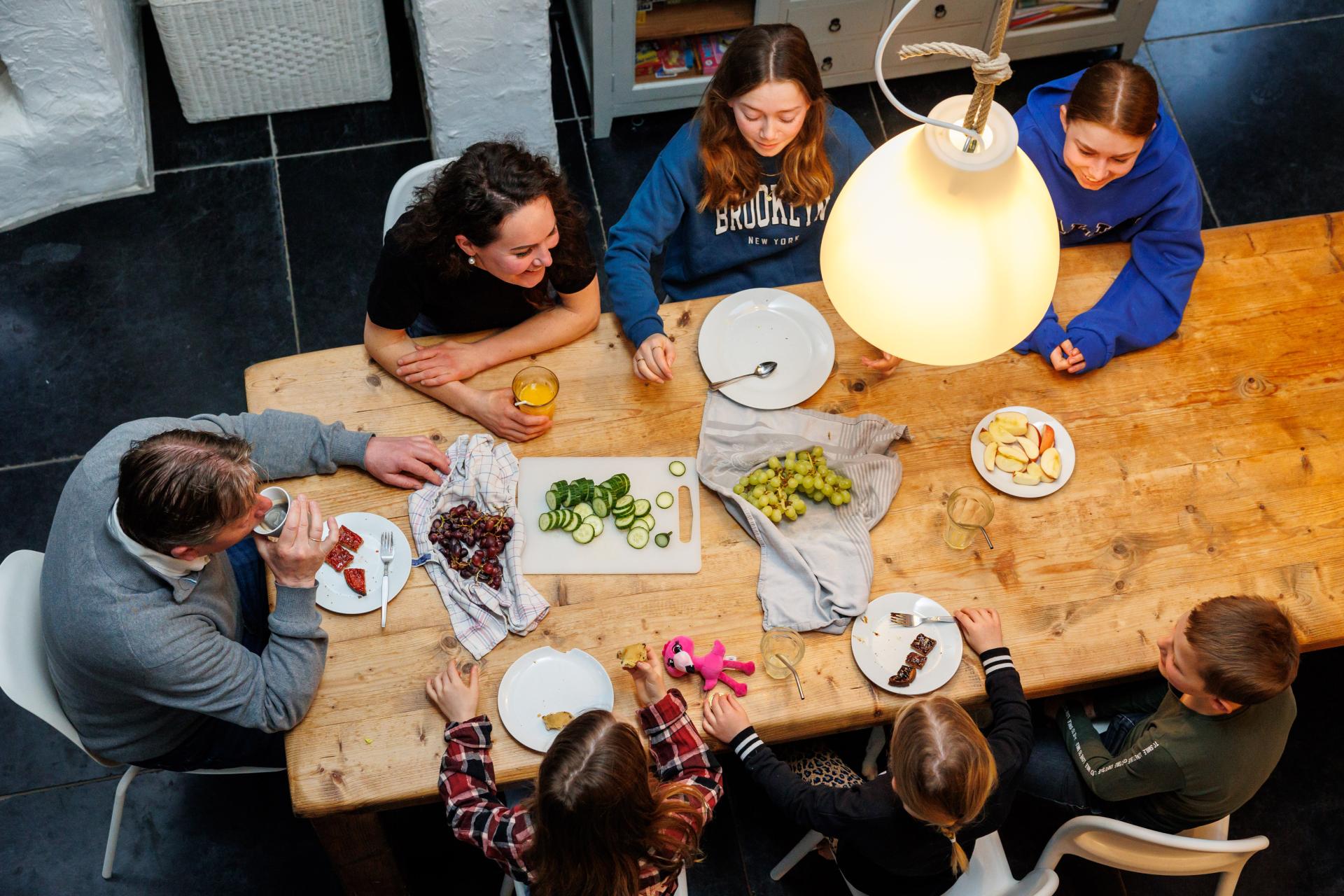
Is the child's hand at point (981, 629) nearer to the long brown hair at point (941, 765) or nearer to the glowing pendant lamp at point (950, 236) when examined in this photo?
the long brown hair at point (941, 765)

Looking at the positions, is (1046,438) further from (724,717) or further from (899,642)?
(724,717)

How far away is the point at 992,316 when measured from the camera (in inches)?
55.6

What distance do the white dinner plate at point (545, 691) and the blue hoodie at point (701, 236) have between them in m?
0.72

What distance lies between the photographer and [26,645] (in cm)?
203

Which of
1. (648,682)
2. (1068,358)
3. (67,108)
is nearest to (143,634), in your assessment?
(648,682)

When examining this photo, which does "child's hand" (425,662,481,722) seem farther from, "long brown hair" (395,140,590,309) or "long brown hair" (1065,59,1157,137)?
"long brown hair" (1065,59,1157,137)

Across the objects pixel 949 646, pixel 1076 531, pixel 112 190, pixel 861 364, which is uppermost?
pixel 112 190

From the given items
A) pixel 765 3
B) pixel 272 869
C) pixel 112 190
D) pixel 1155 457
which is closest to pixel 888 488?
pixel 1155 457

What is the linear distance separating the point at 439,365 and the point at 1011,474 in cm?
121

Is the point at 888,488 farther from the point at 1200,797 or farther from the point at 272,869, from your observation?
the point at 272,869

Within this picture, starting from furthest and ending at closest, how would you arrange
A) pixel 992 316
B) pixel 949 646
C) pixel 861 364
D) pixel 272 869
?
pixel 272 869 → pixel 861 364 → pixel 949 646 → pixel 992 316

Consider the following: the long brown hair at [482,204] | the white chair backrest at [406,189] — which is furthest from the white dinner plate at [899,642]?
the white chair backrest at [406,189]

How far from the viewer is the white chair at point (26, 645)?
1964mm

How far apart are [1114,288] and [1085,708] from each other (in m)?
0.94
